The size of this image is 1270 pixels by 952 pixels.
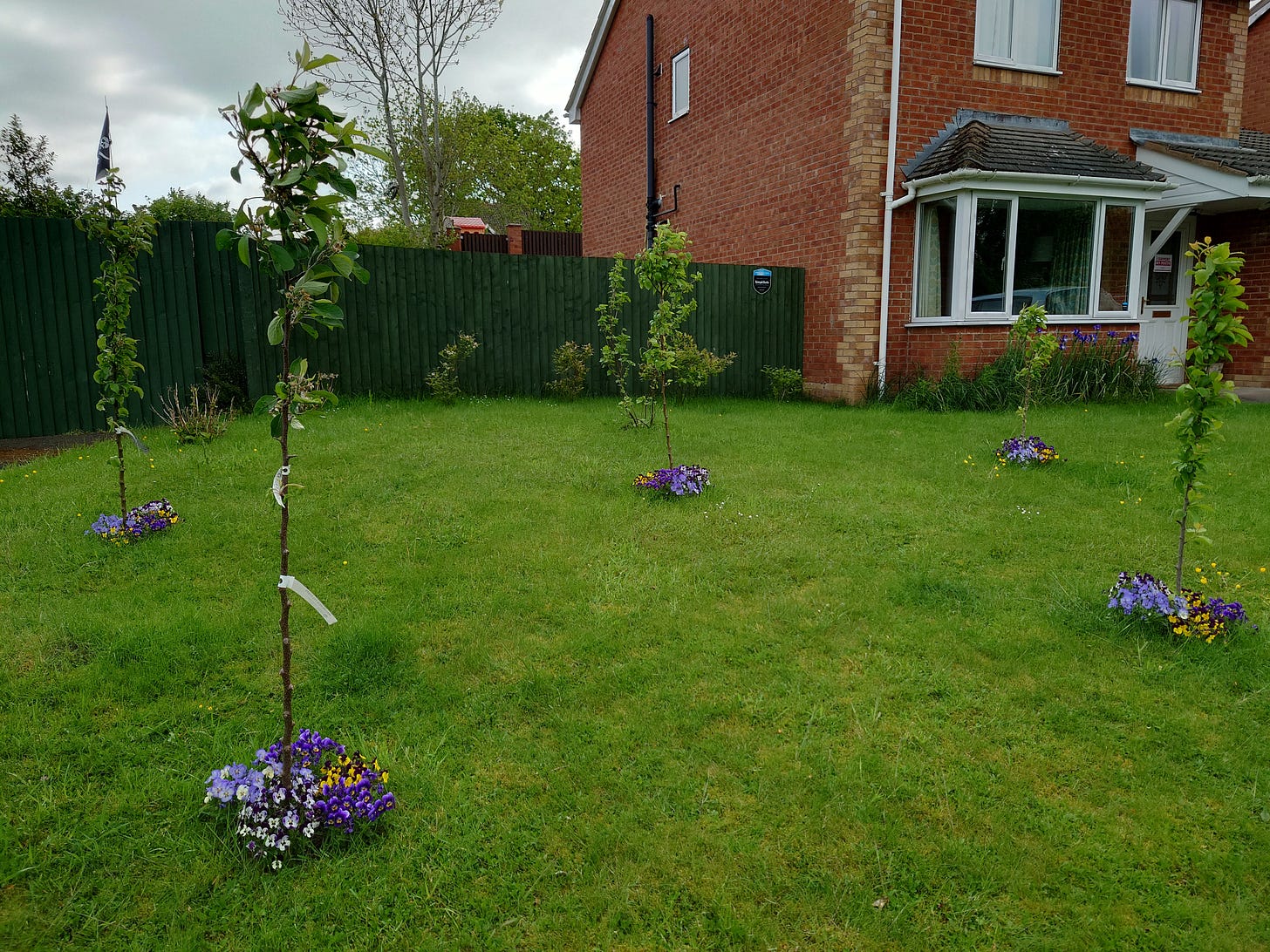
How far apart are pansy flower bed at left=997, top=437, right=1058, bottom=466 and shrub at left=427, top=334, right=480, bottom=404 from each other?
638cm

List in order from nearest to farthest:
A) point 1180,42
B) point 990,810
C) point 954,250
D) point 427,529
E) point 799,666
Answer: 1. point 990,810
2. point 799,666
3. point 427,529
4. point 954,250
5. point 1180,42

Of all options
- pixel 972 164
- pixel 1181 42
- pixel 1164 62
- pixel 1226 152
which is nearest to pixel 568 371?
pixel 972 164

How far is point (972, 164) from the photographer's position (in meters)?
9.77

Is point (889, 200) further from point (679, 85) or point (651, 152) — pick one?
point (651, 152)

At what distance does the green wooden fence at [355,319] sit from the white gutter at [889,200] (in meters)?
1.48

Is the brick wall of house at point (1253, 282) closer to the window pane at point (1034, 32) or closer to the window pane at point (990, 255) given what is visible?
the window pane at point (1034, 32)

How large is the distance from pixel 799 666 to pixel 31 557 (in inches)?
173

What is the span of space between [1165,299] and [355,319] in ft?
41.6

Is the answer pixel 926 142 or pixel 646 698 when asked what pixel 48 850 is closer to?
pixel 646 698

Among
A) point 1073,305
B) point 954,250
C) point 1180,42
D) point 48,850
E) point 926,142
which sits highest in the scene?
point 1180,42

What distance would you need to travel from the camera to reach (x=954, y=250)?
10.5 meters

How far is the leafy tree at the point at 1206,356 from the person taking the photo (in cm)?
357

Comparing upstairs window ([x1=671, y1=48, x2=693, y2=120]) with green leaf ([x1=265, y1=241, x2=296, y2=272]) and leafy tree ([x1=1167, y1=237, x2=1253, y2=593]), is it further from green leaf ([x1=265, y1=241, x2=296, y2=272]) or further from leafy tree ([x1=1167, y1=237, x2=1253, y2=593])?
green leaf ([x1=265, y1=241, x2=296, y2=272])

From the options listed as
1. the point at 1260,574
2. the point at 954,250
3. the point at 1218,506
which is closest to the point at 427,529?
the point at 1260,574
